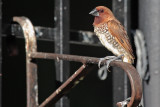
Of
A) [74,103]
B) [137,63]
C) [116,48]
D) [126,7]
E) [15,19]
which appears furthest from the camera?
[74,103]

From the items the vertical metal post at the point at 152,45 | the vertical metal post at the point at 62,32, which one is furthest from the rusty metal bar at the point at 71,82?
the vertical metal post at the point at 152,45

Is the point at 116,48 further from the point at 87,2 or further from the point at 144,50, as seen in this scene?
the point at 87,2

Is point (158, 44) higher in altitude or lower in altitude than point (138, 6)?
lower

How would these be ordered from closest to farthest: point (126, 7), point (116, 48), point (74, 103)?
point (116, 48) < point (126, 7) < point (74, 103)

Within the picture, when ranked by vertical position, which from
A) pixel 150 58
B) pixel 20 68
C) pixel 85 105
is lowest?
pixel 85 105

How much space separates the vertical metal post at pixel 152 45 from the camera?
3160 millimetres

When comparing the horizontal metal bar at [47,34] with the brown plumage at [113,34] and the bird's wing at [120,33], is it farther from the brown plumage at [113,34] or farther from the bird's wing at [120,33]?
the bird's wing at [120,33]

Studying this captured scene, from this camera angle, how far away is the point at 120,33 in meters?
2.32

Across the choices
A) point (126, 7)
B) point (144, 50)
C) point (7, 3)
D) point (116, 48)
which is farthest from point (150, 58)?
point (7, 3)

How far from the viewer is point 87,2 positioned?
423 cm

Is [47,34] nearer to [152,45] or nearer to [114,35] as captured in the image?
[114,35]

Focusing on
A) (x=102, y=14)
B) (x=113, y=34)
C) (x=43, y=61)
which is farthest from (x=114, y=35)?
(x=43, y=61)

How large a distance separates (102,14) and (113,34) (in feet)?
0.92

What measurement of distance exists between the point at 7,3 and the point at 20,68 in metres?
0.64
